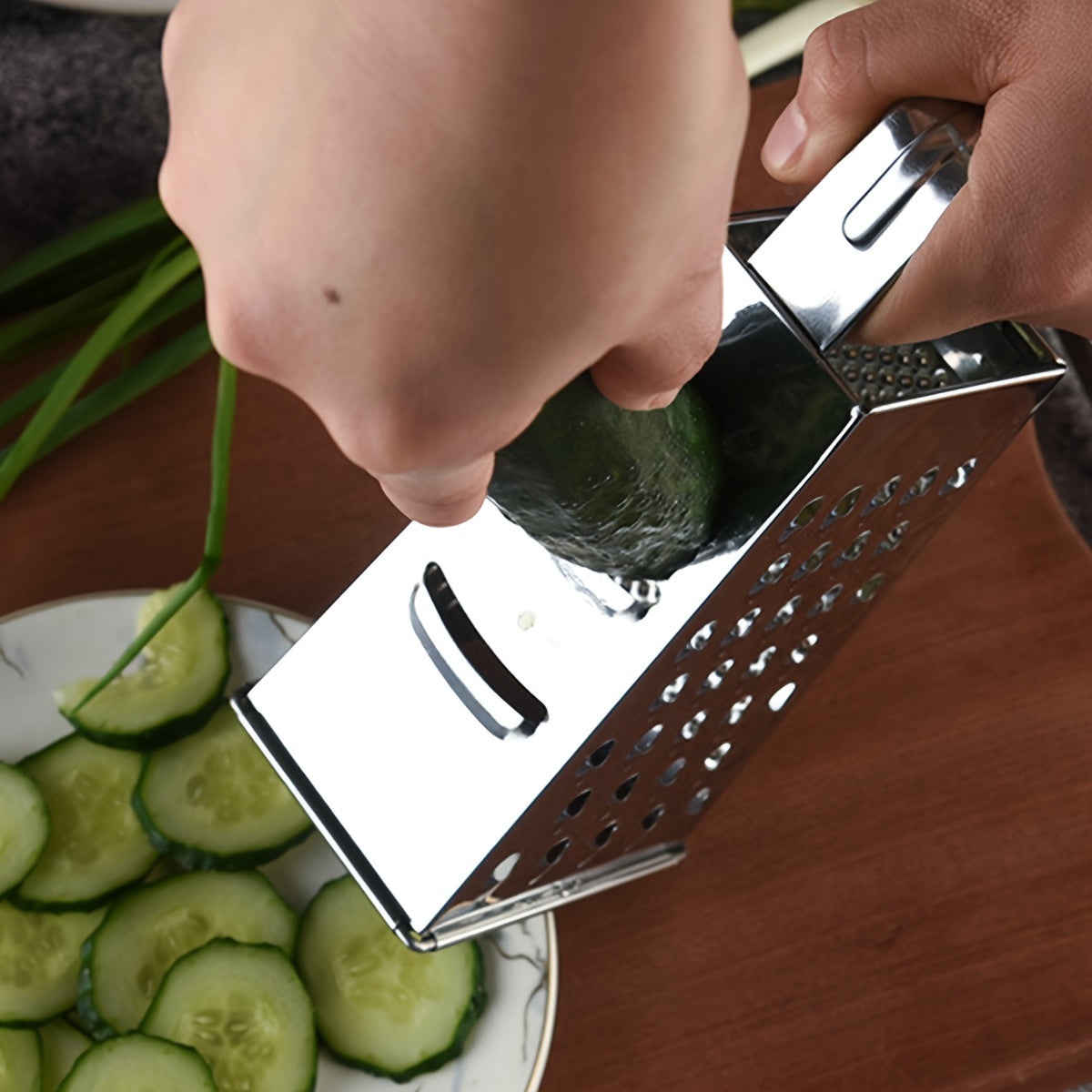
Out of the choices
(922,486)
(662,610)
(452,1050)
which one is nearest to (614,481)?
(662,610)

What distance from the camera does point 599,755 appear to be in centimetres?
51

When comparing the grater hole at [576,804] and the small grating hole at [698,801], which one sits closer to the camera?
the grater hole at [576,804]

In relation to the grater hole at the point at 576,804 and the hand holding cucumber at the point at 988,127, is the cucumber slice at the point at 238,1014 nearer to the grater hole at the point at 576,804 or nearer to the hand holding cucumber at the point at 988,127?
the grater hole at the point at 576,804

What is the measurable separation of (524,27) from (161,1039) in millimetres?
596

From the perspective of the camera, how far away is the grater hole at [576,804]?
1.79 ft

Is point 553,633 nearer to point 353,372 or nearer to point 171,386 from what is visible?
point 353,372

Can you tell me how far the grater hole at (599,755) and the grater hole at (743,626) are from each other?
0.06 meters

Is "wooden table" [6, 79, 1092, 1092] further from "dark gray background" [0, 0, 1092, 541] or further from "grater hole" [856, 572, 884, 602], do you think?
"dark gray background" [0, 0, 1092, 541]

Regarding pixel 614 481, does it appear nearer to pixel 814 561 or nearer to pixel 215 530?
pixel 814 561

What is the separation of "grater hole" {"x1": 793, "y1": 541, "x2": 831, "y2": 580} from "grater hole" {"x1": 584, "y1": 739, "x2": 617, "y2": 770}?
105 mm

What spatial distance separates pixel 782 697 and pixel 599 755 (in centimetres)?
20

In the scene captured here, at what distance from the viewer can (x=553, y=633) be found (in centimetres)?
50

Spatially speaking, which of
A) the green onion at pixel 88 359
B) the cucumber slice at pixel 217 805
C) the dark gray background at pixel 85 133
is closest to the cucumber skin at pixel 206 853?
the cucumber slice at pixel 217 805

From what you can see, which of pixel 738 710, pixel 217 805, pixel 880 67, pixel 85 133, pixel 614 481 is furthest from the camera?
pixel 85 133
